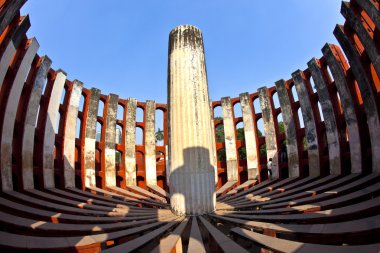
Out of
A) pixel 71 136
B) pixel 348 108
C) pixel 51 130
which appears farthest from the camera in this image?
pixel 71 136

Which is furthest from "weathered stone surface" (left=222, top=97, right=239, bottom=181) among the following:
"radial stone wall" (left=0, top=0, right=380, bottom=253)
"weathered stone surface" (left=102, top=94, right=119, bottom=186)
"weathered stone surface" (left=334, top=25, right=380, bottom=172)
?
"weathered stone surface" (left=334, top=25, right=380, bottom=172)

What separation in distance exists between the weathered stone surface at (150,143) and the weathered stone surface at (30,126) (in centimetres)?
898

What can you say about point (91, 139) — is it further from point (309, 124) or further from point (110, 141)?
point (309, 124)

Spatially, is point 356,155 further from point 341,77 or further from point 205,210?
point 205,210

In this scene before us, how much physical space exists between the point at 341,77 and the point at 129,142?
1614cm

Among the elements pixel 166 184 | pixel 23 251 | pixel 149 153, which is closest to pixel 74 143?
pixel 149 153

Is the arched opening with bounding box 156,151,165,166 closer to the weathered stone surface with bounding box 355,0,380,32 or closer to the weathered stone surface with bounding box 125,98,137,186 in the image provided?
the weathered stone surface with bounding box 125,98,137,186

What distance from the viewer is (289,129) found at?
2045cm

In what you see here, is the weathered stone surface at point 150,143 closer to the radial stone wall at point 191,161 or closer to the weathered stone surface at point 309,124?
the radial stone wall at point 191,161

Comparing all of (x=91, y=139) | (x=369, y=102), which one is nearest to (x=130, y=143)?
(x=91, y=139)

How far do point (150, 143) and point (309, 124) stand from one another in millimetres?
12713

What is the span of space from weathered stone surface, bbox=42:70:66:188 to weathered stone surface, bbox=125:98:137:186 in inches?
232

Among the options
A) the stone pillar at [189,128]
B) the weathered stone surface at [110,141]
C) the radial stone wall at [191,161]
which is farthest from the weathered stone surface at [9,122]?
the stone pillar at [189,128]

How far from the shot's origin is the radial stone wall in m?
7.26
